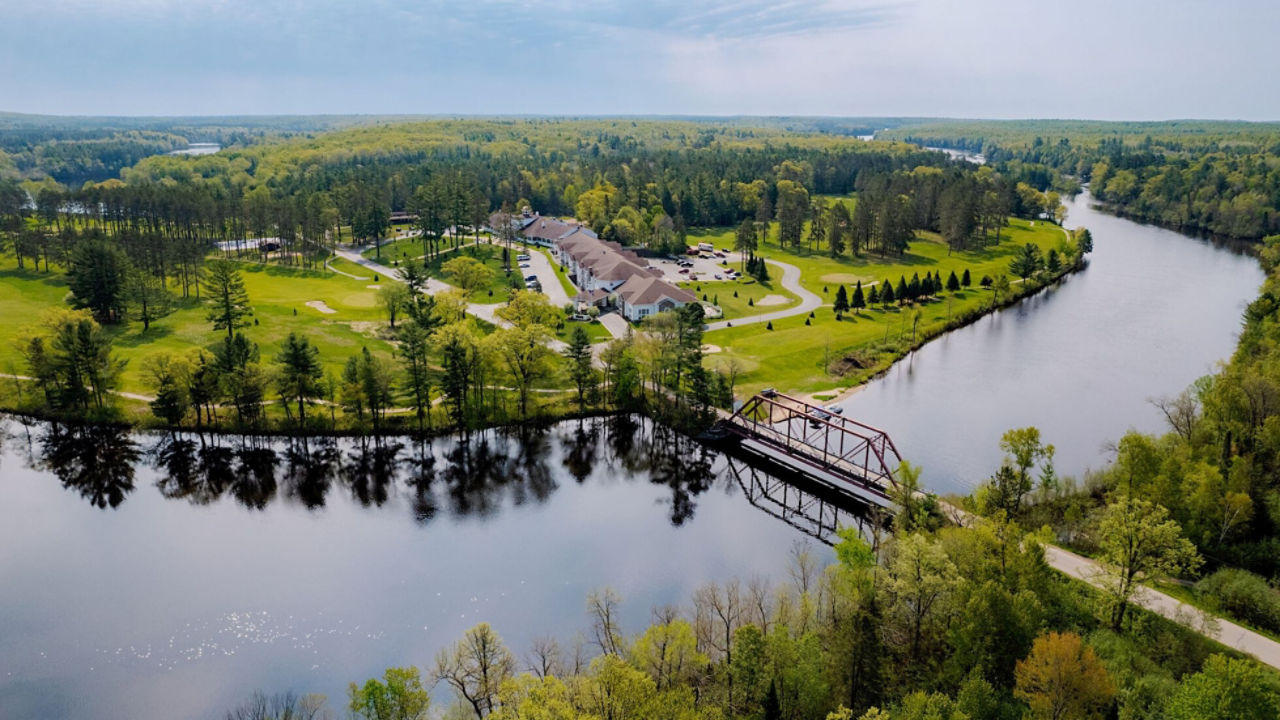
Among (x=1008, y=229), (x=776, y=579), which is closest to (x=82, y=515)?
(x=776, y=579)

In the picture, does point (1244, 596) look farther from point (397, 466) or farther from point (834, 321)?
point (834, 321)

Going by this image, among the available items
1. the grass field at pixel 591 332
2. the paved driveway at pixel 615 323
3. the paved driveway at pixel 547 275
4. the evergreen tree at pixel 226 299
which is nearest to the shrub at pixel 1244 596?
the grass field at pixel 591 332

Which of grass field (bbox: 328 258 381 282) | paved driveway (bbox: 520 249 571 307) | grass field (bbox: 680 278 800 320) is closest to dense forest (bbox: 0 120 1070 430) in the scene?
grass field (bbox: 328 258 381 282)

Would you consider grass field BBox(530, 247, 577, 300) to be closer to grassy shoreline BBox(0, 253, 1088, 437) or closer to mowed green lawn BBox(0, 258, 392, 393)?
mowed green lawn BBox(0, 258, 392, 393)

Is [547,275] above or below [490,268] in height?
below

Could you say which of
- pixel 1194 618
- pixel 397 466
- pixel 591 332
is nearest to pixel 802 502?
pixel 1194 618

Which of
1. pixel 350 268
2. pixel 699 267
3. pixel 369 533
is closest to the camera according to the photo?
pixel 369 533

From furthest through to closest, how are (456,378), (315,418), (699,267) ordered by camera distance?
(699,267) → (315,418) → (456,378)
